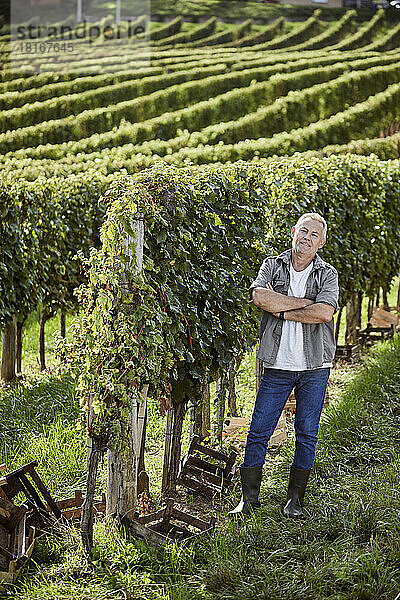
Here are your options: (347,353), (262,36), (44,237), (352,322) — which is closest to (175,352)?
(44,237)

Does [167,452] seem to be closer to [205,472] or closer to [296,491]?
[205,472]

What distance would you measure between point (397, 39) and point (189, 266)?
31027 millimetres

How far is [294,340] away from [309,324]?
14 cm

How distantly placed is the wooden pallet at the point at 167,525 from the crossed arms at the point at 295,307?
1295mm

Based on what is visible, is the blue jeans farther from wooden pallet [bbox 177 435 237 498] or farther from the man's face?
the man's face

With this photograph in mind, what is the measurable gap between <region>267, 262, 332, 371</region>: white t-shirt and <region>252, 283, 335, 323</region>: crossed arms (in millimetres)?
89

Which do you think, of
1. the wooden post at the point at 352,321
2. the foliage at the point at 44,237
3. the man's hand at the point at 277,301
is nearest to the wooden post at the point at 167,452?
the man's hand at the point at 277,301

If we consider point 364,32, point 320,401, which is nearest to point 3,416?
point 320,401

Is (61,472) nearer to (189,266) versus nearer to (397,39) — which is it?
(189,266)

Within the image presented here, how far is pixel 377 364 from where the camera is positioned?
24.8 feet

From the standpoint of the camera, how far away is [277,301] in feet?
14.1

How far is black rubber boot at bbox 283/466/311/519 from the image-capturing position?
14.4 feet

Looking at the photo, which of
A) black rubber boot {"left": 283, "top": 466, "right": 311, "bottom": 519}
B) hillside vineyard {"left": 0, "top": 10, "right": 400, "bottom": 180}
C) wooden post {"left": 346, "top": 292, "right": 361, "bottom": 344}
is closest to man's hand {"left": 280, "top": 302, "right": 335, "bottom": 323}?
black rubber boot {"left": 283, "top": 466, "right": 311, "bottom": 519}

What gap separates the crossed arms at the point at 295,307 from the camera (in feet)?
14.0
